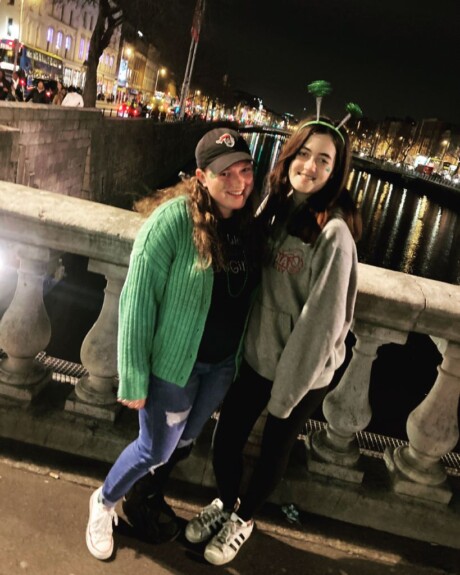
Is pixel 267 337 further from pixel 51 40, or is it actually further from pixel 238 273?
pixel 51 40

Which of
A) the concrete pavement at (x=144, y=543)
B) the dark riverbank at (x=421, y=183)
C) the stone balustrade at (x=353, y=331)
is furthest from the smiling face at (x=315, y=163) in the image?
the dark riverbank at (x=421, y=183)

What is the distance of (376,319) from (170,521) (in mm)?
1346

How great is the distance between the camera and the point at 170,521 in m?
2.42

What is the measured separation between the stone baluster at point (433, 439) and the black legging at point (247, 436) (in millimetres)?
672

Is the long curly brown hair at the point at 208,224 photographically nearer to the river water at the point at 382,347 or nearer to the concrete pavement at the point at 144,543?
the river water at the point at 382,347

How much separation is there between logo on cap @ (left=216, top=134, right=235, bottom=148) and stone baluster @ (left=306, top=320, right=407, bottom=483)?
41.3 inches

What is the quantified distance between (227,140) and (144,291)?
644 mm

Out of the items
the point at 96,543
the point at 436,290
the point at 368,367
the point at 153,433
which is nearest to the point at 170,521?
the point at 96,543

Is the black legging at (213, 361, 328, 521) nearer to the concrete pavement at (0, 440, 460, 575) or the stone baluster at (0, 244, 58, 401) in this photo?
the concrete pavement at (0, 440, 460, 575)

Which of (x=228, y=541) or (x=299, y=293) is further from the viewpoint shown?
(x=228, y=541)

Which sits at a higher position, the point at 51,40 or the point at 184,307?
the point at 51,40

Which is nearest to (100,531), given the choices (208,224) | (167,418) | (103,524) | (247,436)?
(103,524)

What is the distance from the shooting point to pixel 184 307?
77.2 inches

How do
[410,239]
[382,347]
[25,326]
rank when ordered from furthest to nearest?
[410,239]
[382,347]
[25,326]
